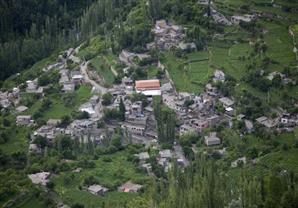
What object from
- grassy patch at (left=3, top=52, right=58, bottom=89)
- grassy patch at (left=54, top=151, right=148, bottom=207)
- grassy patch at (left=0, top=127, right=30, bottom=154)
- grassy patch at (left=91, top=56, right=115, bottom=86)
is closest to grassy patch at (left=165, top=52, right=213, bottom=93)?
grassy patch at (left=91, top=56, right=115, bottom=86)

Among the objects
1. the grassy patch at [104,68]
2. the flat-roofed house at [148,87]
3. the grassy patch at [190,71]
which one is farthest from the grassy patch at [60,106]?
the grassy patch at [190,71]

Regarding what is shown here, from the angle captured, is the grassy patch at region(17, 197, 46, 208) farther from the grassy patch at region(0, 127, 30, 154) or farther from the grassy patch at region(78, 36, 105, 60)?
the grassy patch at region(78, 36, 105, 60)

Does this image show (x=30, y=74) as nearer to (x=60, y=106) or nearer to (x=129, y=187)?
(x=60, y=106)

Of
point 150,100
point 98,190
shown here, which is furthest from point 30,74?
point 98,190

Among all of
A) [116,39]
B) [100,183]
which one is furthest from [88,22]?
[100,183]

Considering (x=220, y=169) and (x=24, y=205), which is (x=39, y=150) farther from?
(x=220, y=169)

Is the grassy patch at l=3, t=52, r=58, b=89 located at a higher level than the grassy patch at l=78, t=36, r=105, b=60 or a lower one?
lower

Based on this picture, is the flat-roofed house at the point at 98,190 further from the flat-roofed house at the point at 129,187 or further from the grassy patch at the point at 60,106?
the grassy patch at the point at 60,106

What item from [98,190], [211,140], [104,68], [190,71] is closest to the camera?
[98,190]
